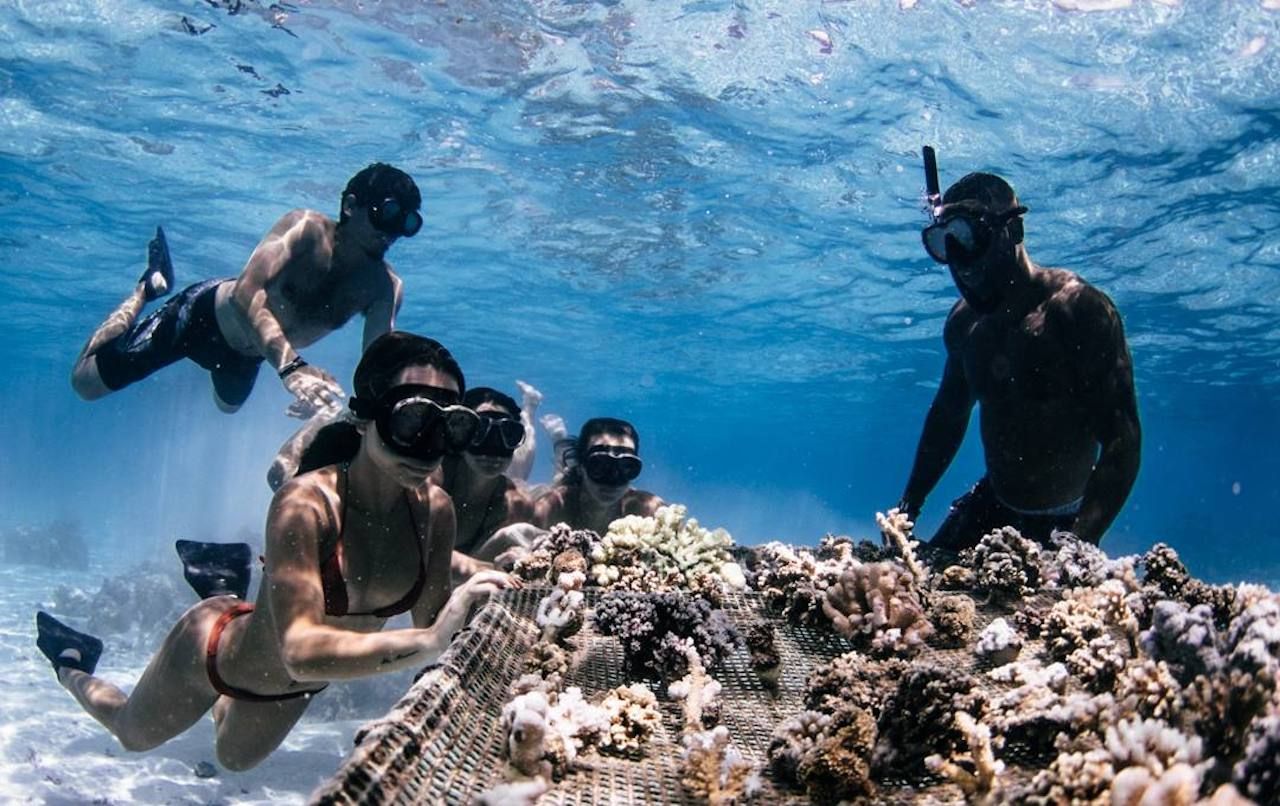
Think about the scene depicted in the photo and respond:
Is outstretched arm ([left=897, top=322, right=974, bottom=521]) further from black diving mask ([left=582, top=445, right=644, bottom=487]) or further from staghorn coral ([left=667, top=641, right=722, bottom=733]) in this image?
staghorn coral ([left=667, top=641, right=722, bottom=733])

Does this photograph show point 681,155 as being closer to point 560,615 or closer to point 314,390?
point 314,390

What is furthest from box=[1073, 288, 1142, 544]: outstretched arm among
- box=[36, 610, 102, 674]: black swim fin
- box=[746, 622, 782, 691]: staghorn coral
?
box=[36, 610, 102, 674]: black swim fin

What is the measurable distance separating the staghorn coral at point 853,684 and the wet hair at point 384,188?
678 cm

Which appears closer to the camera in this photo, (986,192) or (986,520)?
(986,192)

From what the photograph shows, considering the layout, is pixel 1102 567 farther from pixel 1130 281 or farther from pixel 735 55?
pixel 1130 281

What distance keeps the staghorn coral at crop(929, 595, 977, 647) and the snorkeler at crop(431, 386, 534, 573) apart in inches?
148

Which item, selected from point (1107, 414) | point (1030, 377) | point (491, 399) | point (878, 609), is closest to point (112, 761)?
point (491, 399)

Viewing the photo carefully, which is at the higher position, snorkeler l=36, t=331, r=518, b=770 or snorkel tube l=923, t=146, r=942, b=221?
snorkel tube l=923, t=146, r=942, b=221

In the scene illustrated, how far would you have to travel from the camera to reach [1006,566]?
4.61 meters

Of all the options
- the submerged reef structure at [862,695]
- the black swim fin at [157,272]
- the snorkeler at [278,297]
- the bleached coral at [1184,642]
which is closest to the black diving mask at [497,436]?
the submerged reef structure at [862,695]

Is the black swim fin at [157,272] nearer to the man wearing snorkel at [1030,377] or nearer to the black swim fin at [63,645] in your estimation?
the black swim fin at [63,645]

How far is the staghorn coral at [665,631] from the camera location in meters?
3.67

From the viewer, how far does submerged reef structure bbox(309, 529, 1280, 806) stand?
214 cm

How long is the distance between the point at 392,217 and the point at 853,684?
276 inches
